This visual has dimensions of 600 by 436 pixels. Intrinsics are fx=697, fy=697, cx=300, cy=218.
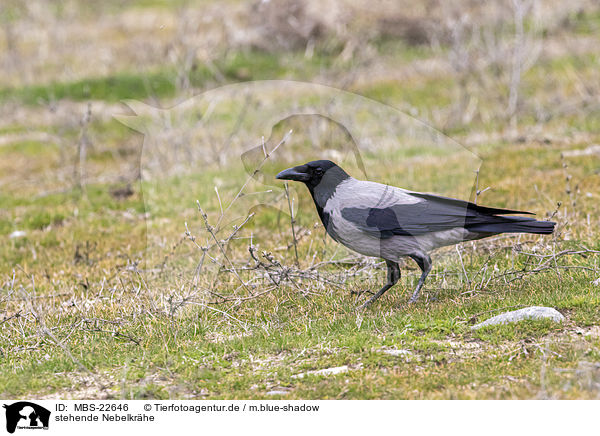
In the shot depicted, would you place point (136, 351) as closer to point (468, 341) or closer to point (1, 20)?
point (468, 341)

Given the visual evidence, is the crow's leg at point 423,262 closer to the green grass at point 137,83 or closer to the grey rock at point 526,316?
the grey rock at point 526,316

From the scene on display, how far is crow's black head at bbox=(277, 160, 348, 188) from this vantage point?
5.62 meters

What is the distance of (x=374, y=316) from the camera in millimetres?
5891

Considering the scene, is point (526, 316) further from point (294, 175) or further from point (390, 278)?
point (294, 175)

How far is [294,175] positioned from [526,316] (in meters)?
2.13

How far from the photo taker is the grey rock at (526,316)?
17.8ft

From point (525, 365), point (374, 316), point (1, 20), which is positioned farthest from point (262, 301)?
point (1, 20)

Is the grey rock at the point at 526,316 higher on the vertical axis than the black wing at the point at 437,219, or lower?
lower

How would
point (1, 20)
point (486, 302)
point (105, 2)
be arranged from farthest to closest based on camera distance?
point (105, 2), point (1, 20), point (486, 302)
